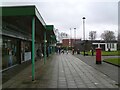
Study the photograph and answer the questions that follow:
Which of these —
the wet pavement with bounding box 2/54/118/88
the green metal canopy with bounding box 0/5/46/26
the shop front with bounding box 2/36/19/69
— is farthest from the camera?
the shop front with bounding box 2/36/19/69

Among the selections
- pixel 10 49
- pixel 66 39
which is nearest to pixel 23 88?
pixel 10 49

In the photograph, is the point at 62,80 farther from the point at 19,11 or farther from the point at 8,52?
the point at 8,52

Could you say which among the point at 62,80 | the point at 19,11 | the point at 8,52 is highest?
the point at 19,11

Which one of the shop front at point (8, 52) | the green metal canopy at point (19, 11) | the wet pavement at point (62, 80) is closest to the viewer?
the wet pavement at point (62, 80)

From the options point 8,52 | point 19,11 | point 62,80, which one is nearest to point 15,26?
point 8,52

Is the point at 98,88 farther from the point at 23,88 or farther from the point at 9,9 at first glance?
the point at 9,9

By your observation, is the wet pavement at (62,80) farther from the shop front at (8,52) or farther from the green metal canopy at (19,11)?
the green metal canopy at (19,11)

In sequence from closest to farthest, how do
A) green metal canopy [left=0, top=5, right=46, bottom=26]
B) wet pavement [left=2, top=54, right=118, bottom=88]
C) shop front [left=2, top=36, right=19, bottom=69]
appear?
1. wet pavement [left=2, top=54, right=118, bottom=88]
2. green metal canopy [left=0, top=5, right=46, bottom=26]
3. shop front [left=2, top=36, right=19, bottom=69]

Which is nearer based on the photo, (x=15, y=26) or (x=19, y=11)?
(x=19, y=11)

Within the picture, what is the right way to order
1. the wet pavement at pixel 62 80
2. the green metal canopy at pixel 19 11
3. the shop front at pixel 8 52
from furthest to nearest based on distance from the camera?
the shop front at pixel 8 52 → the green metal canopy at pixel 19 11 → the wet pavement at pixel 62 80

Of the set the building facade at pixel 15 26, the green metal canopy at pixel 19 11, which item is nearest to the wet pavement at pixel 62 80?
the building facade at pixel 15 26

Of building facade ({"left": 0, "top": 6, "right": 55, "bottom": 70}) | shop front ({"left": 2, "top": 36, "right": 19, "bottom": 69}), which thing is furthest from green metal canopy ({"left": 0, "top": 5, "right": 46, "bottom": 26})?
shop front ({"left": 2, "top": 36, "right": 19, "bottom": 69})

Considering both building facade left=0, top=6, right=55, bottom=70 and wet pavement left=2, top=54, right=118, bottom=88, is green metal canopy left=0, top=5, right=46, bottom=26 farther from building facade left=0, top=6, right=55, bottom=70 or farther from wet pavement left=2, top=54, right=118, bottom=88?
wet pavement left=2, top=54, right=118, bottom=88

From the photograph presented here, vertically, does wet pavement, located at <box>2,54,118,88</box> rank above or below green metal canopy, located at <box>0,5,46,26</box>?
below
